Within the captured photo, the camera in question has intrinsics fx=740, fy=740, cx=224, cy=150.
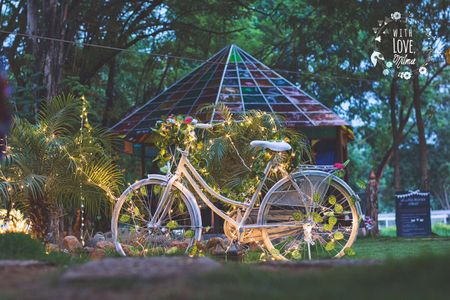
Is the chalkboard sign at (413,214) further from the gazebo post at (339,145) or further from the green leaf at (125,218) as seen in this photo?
the green leaf at (125,218)

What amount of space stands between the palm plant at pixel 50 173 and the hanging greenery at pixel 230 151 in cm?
107

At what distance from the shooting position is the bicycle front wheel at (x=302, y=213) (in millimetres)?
6219

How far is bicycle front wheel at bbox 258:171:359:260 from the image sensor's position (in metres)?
6.22

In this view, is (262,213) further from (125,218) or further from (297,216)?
(125,218)

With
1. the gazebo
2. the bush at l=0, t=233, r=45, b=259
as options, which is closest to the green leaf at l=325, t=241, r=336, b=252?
the bush at l=0, t=233, r=45, b=259

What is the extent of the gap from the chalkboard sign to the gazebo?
1.53m

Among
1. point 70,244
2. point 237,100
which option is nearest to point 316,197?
point 70,244

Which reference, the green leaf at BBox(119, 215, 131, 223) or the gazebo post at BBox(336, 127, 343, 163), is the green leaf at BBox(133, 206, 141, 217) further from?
the gazebo post at BBox(336, 127, 343, 163)

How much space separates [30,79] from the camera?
13.7 m

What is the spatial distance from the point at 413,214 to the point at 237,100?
4.19 m

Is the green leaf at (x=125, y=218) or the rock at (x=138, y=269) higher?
the green leaf at (x=125, y=218)

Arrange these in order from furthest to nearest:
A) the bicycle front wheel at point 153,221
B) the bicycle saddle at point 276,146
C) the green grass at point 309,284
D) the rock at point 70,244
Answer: the rock at point 70,244 < the bicycle front wheel at point 153,221 < the bicycle saddle at point 276,146 < the green grass at point 309,284

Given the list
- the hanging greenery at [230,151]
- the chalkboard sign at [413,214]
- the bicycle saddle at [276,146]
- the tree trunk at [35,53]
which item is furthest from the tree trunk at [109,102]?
the bicycle saddle at [276,146]

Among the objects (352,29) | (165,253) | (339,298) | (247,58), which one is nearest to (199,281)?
(339,298)
